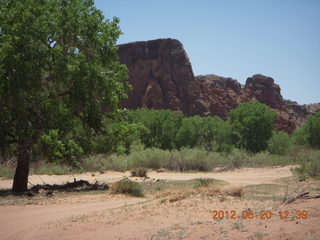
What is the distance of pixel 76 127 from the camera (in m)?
17.1

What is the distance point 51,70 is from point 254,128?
33.7 m

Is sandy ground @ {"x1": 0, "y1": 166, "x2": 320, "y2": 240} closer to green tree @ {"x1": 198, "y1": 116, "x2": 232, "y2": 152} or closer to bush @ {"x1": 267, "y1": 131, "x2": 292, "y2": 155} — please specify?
green tree @ {"x1": 198, "y1": 116, "x2": 232, "y2": 152}

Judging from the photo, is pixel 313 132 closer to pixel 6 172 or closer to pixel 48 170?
pixel 48 170

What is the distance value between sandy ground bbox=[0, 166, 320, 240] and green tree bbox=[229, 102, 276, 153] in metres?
33.6

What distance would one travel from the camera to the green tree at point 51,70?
47.0 ft

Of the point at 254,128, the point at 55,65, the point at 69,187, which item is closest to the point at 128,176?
the point at 69,187

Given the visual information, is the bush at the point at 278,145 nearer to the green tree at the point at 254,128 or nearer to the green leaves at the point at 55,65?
the green tree at the point at 254,128

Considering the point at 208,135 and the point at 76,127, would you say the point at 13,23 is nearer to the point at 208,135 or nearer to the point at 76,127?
the point at 76,127

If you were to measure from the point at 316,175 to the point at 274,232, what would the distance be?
15.3 meters

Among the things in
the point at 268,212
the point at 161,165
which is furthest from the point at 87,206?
the point at 161,165

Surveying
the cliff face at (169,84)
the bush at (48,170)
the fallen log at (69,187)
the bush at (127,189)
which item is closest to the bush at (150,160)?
the bush at (48,170)

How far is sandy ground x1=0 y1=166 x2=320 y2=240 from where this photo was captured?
6.76 meters

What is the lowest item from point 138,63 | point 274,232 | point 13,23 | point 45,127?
point 274,232

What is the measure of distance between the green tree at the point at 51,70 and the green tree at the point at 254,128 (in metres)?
29.5
